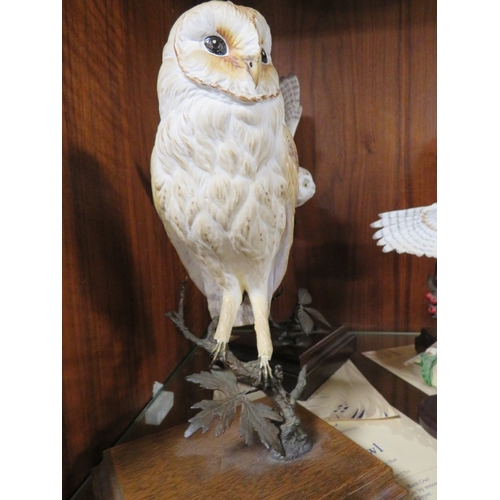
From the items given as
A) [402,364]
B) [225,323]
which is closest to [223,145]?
[225,323]

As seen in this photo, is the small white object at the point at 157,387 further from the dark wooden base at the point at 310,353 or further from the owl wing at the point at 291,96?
the owl wing at the point at 291,96

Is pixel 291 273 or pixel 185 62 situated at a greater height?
pixel 185 62

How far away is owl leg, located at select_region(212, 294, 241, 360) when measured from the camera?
0.61m

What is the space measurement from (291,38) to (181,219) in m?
0.77

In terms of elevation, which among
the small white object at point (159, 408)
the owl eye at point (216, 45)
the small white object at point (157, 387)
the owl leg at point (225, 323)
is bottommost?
the small white object at point (159, 408)

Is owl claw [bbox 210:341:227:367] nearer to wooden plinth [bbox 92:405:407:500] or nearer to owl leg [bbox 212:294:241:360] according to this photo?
owl leg [bbox 212:294:241:360]

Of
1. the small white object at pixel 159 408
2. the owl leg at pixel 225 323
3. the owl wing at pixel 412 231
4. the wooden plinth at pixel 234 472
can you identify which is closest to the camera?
the wooden plinth at pixel 234 472

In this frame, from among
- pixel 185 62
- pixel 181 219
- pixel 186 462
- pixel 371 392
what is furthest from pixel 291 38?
pixel 186 462

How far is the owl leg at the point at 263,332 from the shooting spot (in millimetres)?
600

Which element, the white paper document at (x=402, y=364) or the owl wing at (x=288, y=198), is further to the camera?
the white paper document at (x=402, y=364)

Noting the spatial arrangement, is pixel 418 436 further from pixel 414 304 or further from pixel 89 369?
pixel 89 369

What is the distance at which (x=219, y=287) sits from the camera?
2.19 feet

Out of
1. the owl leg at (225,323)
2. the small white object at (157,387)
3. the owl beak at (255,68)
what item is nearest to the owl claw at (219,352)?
the owl leg at (225,323)

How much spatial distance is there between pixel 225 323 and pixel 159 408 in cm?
29
